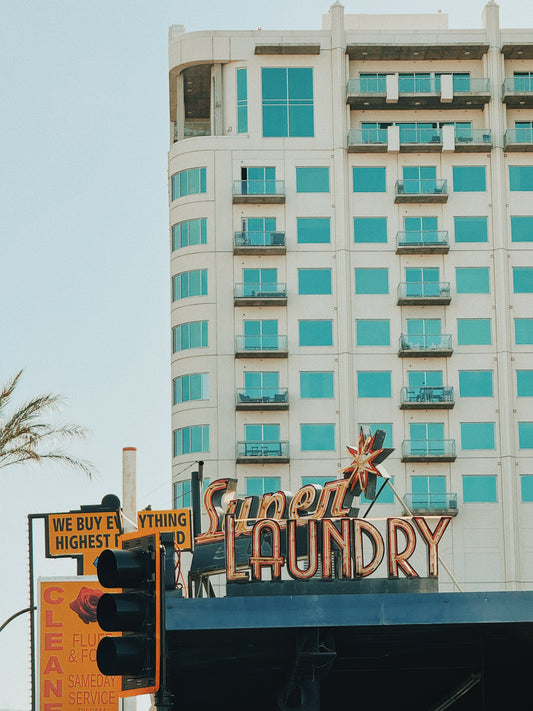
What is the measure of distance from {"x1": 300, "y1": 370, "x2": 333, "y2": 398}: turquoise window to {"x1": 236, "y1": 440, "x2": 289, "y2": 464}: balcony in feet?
12.9

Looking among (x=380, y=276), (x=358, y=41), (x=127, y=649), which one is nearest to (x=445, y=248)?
(x=380, y=276)

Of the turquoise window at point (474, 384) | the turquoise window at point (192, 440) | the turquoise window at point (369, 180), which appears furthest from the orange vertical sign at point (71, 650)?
the turquoise window at point (369, 180)

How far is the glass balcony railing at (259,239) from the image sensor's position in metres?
86.6

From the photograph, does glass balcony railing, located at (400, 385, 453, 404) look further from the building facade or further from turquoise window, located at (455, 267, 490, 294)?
turquoise window, located at (455, 267, 490, 294)

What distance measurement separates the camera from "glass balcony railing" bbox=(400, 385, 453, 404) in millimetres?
84688

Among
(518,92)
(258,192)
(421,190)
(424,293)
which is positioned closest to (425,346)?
(424,293)

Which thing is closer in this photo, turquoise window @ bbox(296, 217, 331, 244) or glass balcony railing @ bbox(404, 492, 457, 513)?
glass balcony railing @ bbox(404, 492, 457, 513)

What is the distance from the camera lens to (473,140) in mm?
89062

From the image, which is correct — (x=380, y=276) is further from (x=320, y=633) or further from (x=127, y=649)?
(x=127, y=649)

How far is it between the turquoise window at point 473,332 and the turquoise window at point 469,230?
5589mm

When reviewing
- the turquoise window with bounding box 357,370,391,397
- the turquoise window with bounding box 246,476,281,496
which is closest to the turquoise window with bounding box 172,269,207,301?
the turquoise window with bounding box 357,370,391,397

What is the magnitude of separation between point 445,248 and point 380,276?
467 centimetres

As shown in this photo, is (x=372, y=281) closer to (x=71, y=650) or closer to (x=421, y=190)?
(x=421, y=190)

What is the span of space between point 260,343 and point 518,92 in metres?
24.8
